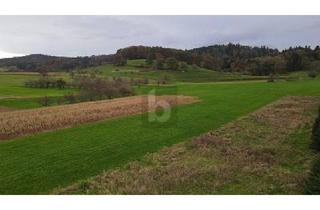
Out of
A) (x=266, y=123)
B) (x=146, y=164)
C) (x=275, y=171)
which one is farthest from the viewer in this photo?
(x=266, y=123)

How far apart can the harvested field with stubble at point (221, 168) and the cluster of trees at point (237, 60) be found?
101 metres

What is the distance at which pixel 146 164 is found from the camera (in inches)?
644

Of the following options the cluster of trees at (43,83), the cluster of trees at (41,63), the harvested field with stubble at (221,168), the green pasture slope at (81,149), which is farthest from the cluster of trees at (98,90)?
the cluster of trees at (41,63)

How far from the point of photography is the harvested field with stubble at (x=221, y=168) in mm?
12836

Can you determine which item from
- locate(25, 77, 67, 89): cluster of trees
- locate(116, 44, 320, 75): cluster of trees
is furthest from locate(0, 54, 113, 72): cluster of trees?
locate(25, 77, 67, 89): cluster of trees

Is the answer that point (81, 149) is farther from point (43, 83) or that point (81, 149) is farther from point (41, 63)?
point (41, 63)

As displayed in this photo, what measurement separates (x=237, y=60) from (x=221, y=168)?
139 meters

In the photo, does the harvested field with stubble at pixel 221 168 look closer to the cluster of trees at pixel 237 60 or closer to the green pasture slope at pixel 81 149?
the green pasture slope at pixel 81 149

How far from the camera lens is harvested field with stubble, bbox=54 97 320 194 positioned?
1284cm

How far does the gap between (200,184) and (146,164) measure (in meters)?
3.59

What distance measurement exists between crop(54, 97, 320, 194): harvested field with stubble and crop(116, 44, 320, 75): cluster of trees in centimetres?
10147

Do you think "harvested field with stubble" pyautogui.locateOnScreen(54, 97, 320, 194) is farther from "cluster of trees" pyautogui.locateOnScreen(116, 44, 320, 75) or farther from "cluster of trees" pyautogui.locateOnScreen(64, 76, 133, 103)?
"cluster of trees" pyautogui.locateOnScreen(116, 44, 320, 75)
